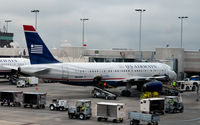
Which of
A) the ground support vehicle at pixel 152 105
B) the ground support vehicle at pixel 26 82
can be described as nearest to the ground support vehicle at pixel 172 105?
the ground support vehicle at pixel 152 105

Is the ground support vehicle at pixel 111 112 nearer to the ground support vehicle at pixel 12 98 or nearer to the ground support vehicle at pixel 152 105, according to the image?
the ground support vehicle at pixel 152 105

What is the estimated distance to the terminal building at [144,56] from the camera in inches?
3342

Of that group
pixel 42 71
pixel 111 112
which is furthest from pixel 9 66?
pixel 111 112

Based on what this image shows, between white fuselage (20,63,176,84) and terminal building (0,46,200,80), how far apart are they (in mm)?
21009

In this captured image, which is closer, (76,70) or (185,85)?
(76,70)

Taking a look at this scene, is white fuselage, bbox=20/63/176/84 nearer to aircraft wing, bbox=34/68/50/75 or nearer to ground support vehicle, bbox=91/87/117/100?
aircraft wing, bbox=34/68/50/75

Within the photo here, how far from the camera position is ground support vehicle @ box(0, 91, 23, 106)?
42.9m

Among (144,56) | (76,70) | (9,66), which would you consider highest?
(144,56)

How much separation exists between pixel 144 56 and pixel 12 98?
176 ft

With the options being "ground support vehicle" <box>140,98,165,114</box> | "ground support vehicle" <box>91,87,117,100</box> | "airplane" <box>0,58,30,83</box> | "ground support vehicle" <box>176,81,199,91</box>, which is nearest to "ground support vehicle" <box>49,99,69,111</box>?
"ground support vehicle" <box>140,98,165,114</box>

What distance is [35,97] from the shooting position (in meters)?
41.6

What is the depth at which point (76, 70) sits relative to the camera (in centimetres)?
5216

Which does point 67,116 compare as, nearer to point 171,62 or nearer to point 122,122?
point 122,122

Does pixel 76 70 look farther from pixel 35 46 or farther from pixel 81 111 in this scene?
pixel 81 111
